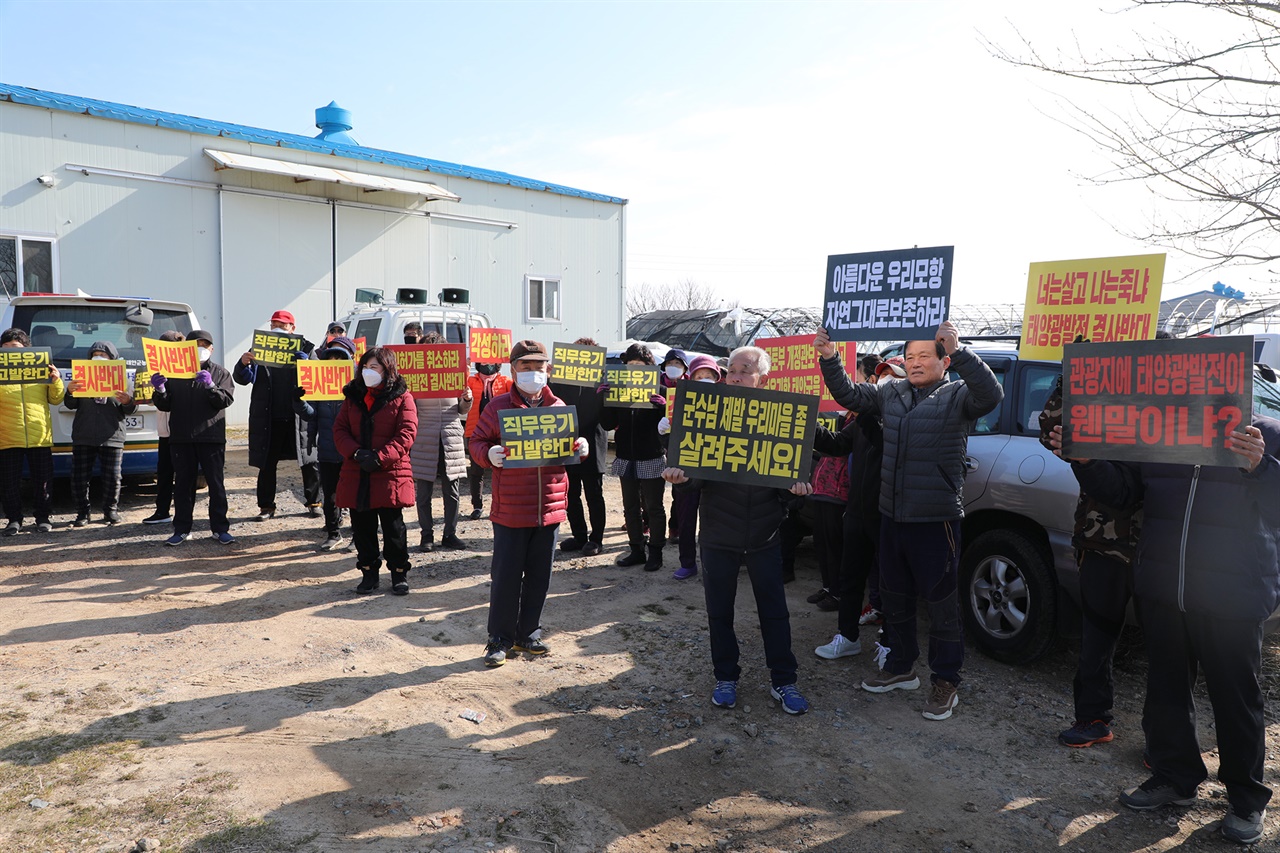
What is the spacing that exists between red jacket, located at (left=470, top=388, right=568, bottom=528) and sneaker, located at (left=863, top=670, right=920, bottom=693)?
212cm

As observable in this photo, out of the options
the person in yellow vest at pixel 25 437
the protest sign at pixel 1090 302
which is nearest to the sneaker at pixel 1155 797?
the protest sign at pixel 1090 302

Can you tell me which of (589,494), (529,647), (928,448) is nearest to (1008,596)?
(928,448)

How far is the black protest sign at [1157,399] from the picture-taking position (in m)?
3.30

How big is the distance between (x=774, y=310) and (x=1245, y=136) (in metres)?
25.4

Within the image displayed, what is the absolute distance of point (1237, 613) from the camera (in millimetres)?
3352

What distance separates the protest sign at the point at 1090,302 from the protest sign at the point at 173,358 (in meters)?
7.24

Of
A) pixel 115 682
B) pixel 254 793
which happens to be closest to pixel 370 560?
pixel 115 682

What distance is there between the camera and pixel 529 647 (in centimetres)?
537

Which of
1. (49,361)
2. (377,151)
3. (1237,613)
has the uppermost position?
(377,151)

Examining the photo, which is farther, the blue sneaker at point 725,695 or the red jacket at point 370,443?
the red jacket at point 370,443

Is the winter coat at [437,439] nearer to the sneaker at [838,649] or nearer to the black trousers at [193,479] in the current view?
the black trousers at [193,479]

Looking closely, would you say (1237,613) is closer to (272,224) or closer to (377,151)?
(272,224)

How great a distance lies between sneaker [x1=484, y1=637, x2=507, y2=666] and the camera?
5125mm

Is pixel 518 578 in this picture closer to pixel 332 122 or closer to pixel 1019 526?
pixel 1019 526
